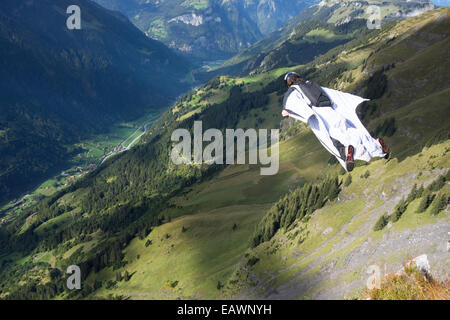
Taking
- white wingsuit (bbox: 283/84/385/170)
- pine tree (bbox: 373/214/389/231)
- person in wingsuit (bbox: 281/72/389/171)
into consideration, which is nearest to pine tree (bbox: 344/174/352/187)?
pine tree (bbox: 373/214/389/231)

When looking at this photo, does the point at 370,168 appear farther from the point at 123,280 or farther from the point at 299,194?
the point at 123,280

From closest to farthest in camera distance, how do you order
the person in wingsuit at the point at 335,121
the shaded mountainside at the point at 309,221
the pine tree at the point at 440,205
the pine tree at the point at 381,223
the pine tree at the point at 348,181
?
the person in wingsuit at the point at 335,121, the pine tree at the point at 440,205, the shaded mountainside at the point at 309,221, the pine tree at the point at 381,223, the pine tree at the point at 348,181

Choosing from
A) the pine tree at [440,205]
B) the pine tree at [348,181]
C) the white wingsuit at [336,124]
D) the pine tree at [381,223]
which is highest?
the pine tree at [348,181]

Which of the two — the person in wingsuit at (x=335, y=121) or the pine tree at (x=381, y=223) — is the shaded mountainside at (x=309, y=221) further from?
the person in wingsuit at (x=335, y=121)

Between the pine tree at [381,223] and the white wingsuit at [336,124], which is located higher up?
the white wingsuit at [336,124]

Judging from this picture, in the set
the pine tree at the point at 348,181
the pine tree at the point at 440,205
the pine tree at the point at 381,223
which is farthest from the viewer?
the pine tree at the point at 348,181

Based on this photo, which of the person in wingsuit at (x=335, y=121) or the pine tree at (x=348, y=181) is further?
the pine tree at (x=348, y=181)

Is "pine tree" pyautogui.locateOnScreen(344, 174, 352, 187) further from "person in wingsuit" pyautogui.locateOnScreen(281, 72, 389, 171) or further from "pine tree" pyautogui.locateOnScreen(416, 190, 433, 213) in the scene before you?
"person in wingsuit" pyautogui.locateOnScreen(281, 72, 389, 171)

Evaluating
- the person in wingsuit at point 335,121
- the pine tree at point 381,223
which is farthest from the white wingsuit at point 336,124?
the pine tree at point 381,223
